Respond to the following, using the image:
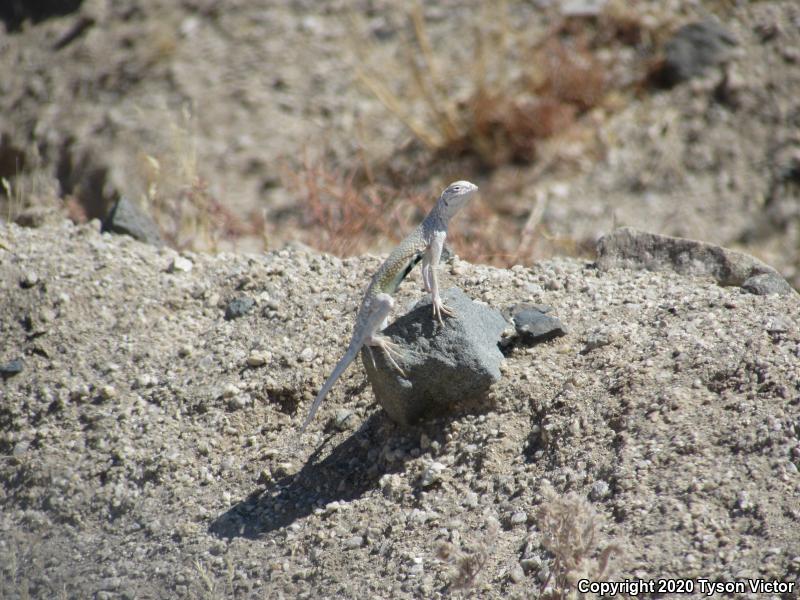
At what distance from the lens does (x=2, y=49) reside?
966 centimetres

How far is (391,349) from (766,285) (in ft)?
6.24

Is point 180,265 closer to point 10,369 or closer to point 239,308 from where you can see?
point 239,308

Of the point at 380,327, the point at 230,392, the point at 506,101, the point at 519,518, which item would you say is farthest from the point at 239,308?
the point at 506,101

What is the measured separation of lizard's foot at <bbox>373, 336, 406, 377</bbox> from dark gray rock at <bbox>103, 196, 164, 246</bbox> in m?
2.32

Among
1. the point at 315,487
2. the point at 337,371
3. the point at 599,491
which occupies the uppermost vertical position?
the point at 337,371

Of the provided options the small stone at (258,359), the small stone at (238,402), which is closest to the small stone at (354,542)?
the small stone at (238,402)

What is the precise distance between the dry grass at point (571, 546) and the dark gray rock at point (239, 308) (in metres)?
2.21

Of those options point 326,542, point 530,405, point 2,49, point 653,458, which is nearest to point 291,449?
point 326,542

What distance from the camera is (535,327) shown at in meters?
4.36

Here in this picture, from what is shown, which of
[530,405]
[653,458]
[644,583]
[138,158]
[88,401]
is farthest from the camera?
[138,158]

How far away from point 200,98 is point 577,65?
3.52 metres

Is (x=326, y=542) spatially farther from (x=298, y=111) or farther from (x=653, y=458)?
(x=298, y=111)

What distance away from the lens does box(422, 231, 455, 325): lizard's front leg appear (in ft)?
12.8

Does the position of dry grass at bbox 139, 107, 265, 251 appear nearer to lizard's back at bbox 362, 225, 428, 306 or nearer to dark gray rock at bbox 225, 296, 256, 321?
dark gray rock at bbox 225, 296, 256, 321
